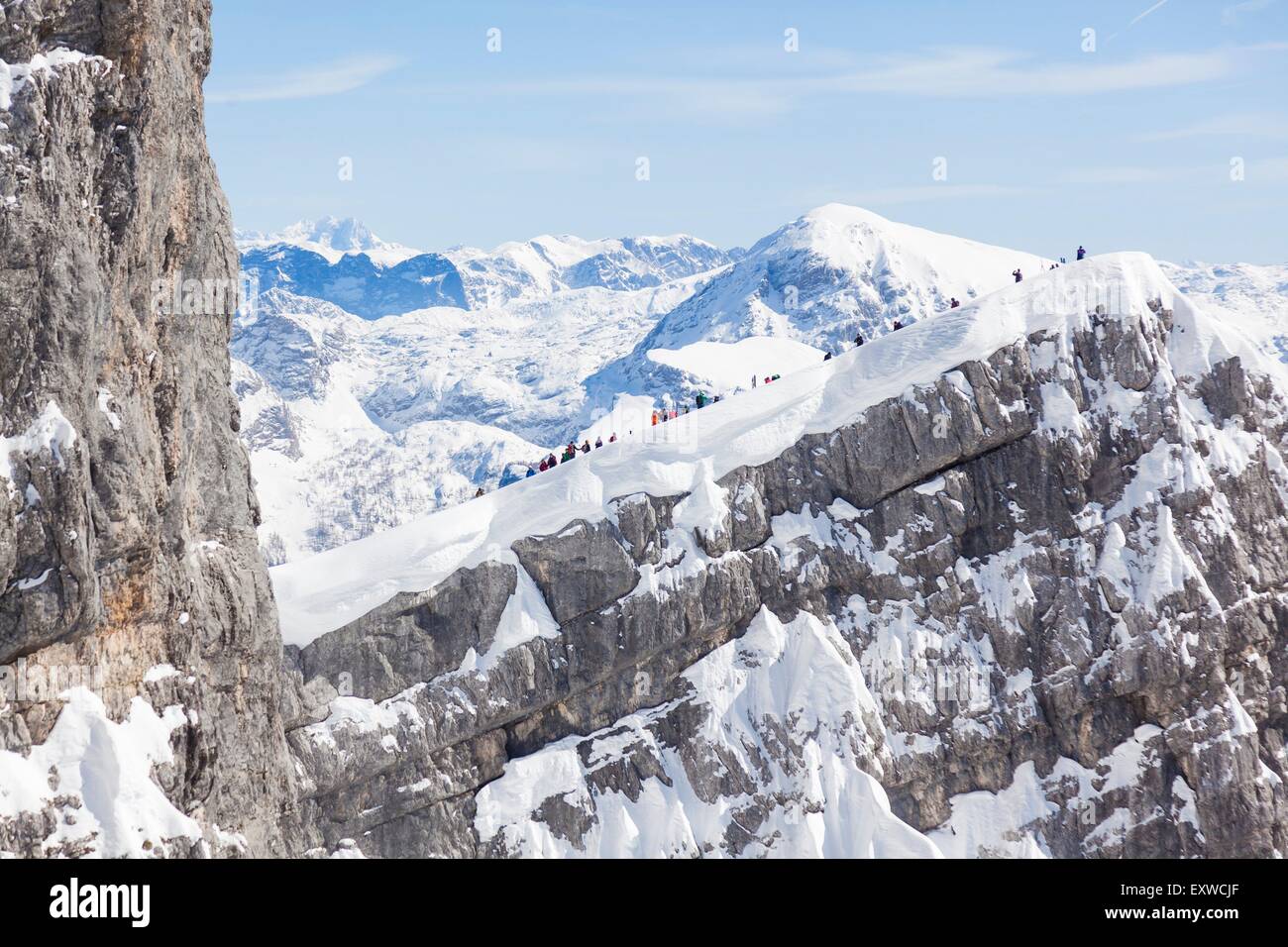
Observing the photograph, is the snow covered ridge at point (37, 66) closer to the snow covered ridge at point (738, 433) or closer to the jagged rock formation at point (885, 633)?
the jagged rock formation at point (885, 633)

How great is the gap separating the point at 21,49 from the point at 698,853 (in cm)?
7872

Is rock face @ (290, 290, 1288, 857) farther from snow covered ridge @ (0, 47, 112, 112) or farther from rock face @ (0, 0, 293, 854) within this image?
snow covered ridge @ (0, 47, 112, 112)

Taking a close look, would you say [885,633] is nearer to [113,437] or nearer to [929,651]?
[929,651]

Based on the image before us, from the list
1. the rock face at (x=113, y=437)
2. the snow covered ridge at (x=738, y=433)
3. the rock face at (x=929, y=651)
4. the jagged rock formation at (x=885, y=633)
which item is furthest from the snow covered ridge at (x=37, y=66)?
the rock face at (x=929, y=651)

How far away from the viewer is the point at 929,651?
116125 millimetres

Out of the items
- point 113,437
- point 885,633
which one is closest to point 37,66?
point 113,437

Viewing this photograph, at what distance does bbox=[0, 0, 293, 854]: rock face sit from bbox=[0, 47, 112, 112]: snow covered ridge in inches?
2.9

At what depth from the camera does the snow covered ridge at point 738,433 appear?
106 m

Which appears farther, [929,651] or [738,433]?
[738,433]

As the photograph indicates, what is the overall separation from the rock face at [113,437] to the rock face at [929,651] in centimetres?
4150

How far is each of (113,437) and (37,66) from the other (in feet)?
44.6

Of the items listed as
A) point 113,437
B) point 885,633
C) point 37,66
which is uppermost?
point 37,66
